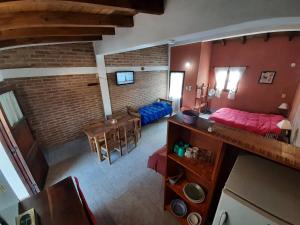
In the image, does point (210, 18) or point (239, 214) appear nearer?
point (239, 214)

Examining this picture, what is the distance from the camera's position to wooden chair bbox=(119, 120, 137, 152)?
302 cm

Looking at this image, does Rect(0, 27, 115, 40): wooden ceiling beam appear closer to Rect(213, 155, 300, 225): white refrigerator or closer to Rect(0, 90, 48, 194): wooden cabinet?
Rect(0, 90, 48, 194): wooden cabinet

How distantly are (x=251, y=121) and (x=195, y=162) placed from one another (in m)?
3.47

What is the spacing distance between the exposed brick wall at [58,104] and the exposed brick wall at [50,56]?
0.30 meters

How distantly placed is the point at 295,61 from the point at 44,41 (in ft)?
21.2

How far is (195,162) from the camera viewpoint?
152 centimetres

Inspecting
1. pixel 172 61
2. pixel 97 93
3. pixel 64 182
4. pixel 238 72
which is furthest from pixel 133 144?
pixel 238 72

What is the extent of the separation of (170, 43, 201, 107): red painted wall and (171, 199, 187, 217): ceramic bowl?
14.2 feet

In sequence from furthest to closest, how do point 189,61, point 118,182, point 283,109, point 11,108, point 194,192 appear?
point 189,61 → point 283,109 → point 118,182 → point 11,108 → point 194,192

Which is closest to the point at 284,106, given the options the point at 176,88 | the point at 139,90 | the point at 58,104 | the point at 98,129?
the point at 176,88

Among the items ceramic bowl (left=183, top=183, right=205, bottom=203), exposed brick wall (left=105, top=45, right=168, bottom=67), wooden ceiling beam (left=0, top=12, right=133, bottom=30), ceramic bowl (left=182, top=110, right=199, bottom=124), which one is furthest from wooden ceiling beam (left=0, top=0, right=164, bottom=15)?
exposed brick wall (left=105, top=45, right=168, bottom=67)

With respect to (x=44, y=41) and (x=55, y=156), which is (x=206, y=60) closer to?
(x=44, y=41)

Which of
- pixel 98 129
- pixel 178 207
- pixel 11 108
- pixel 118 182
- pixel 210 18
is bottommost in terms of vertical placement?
pixel 118 182

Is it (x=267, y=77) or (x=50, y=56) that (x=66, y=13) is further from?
(x=267, y=77)
